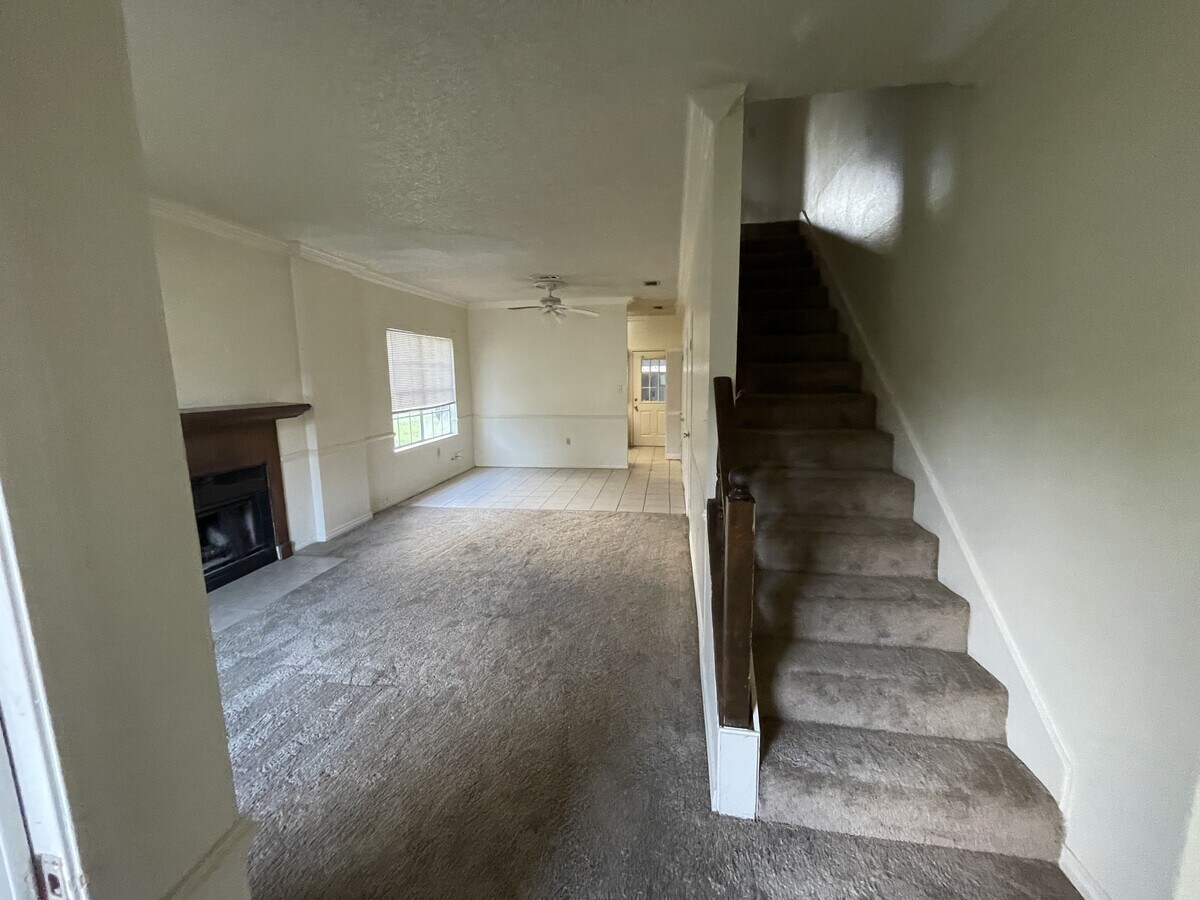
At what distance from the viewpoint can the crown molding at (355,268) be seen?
3996 millimetres

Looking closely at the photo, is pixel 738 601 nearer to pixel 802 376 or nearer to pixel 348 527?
pixel 802 376

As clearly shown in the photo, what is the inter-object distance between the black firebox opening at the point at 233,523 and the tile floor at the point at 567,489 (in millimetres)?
1829

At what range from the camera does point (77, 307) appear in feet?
1.63

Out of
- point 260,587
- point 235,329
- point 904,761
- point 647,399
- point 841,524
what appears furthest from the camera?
point 647,399

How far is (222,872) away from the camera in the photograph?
0.65 m

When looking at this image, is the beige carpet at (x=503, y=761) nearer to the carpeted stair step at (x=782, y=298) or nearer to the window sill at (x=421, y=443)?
the carpeted stair step at (x=782, y=298)

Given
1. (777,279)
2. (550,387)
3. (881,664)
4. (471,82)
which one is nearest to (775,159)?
(777,279)

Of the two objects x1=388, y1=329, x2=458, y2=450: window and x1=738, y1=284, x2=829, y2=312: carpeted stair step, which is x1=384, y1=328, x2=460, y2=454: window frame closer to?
x1=388, y1=329, x2=458, y2=450: window

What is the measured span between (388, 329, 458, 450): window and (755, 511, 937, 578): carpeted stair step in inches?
180

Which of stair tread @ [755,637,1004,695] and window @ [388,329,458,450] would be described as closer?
stair tread @ [755,637,1004,695]

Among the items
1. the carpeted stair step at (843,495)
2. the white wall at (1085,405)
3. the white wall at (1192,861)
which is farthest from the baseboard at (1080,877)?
the carpeted stair step at (843,495)

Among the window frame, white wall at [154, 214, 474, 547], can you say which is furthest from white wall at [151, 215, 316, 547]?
the window frame

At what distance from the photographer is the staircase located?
4.88ft

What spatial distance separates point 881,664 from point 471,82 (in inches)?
99.1
